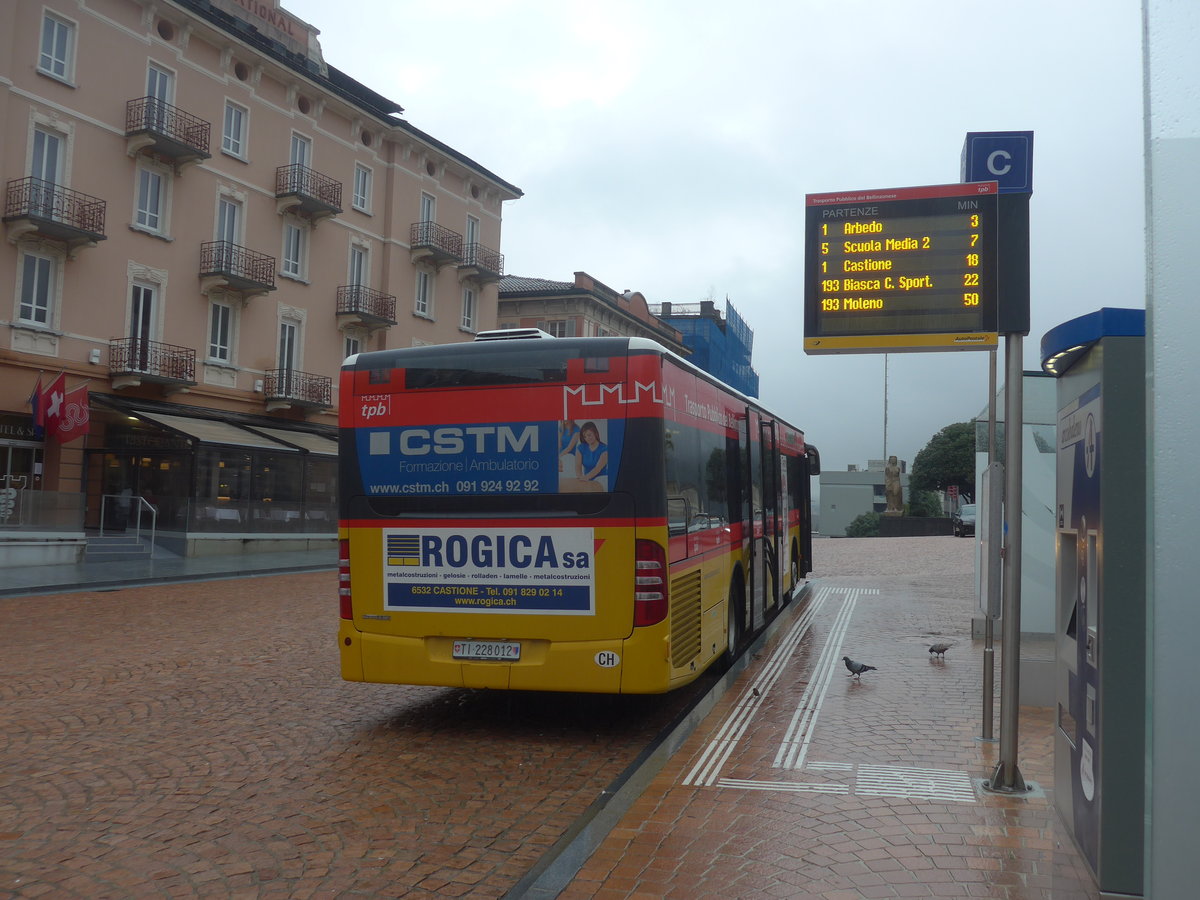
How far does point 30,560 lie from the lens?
21375 mm

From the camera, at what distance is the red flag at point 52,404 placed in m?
25.0

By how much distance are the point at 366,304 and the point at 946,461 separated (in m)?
67.0

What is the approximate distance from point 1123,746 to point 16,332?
26.8 meters

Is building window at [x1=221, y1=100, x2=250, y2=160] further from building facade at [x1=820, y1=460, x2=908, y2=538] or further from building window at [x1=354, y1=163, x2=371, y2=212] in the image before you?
building facade at [x1=820, y1=460, x2=908, y2=538]

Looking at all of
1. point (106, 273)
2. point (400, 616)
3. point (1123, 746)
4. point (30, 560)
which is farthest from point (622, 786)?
point (106, 273)

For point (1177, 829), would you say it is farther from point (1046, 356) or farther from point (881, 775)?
point (881, 775)

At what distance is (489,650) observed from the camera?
7.25m

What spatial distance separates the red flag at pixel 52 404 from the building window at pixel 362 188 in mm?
14527

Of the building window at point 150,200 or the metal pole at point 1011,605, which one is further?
the building window at point 150,200

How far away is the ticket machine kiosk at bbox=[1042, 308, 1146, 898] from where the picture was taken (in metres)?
3.65

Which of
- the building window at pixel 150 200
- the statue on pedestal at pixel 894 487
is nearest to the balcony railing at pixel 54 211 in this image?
the building window at pixel 150 200

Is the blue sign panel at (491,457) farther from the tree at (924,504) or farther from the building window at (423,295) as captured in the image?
the tree at (924,504)

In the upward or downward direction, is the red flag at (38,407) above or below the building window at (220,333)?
below

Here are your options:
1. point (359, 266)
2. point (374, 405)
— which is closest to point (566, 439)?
point (374, 405)
